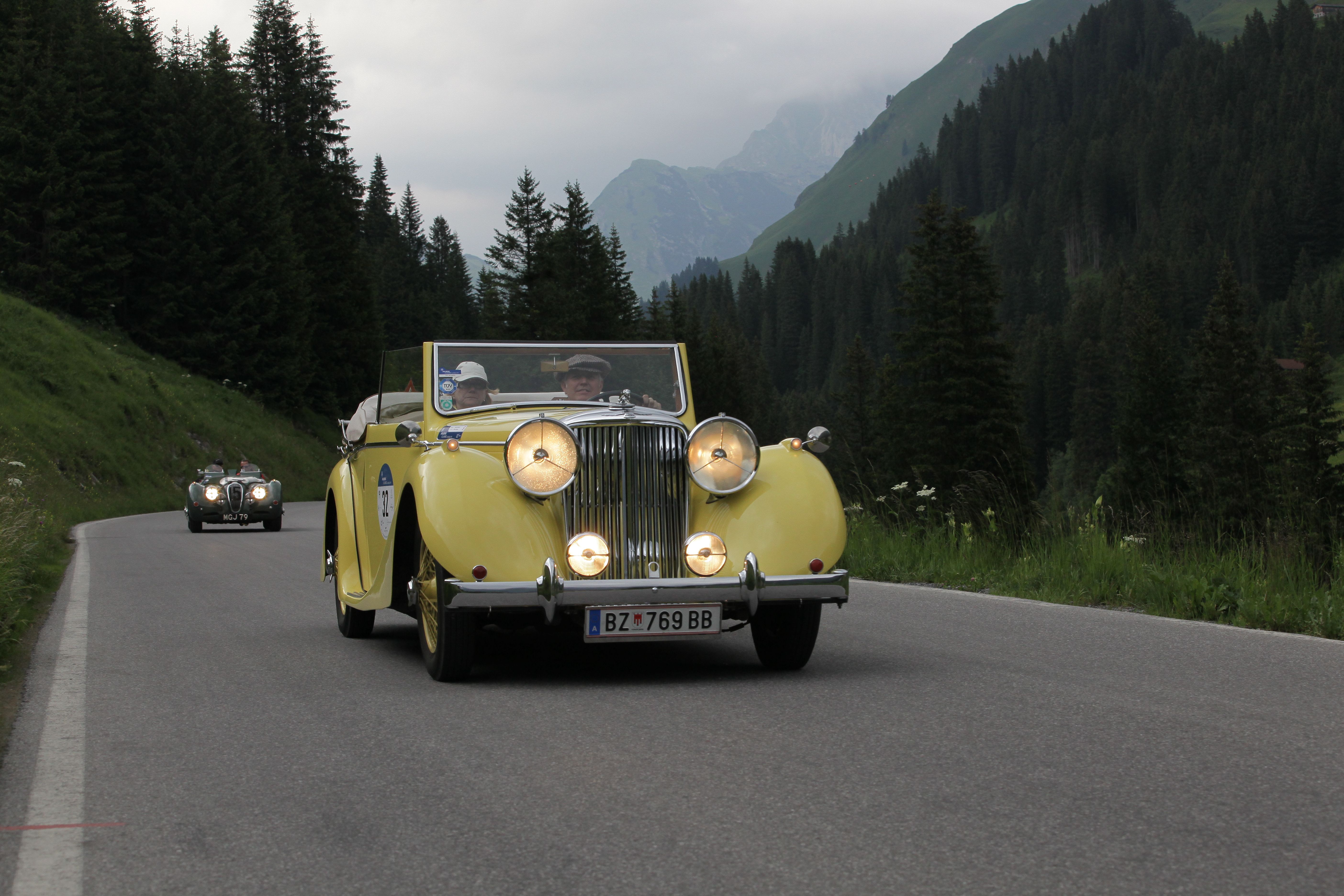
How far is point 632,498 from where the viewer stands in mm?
6562

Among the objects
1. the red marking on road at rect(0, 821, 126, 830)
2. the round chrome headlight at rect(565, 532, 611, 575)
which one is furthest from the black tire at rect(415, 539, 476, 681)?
the red marking on road at rect(0, 821, 126, 830)

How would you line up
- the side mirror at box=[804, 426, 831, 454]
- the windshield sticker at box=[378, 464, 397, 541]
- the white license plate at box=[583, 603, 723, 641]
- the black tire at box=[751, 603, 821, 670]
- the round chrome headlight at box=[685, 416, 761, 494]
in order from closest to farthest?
the white license plate at box=[583, 603, 723, 641], the round chrome headlight at box=[685, 416, 761, 494], the black tire at box=[751, 603, 821, 670], the side mirror at box=[804, 426, 831, 454], the windshield sticker at box=[378, 464, 397, 541]

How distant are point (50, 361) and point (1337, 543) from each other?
131 ft

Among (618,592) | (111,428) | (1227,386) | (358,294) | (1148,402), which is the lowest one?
(618,592)

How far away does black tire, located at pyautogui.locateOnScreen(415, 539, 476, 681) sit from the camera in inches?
251

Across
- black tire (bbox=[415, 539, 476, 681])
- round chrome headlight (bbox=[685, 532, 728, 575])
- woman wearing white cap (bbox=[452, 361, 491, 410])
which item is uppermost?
woman wearing white cap (bbox=[452, 361, 491, 410])

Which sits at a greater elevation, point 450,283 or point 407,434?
point 450,283

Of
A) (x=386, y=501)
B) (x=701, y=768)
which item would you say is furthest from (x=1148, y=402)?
(x=701, y=768)

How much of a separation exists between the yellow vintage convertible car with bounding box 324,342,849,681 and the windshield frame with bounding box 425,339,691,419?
21cm

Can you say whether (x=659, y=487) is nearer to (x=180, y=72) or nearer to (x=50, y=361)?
(x=50, y=361)

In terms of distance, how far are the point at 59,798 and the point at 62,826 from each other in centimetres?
40

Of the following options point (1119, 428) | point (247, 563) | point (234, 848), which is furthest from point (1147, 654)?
point (1119, 428)

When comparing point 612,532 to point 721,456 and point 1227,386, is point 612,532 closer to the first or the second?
point 721,456

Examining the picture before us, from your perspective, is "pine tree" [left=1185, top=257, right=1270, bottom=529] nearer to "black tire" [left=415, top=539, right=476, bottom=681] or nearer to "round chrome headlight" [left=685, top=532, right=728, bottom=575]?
"round chrome headlight" [left=685, top=532, right=728, bottom=575]
